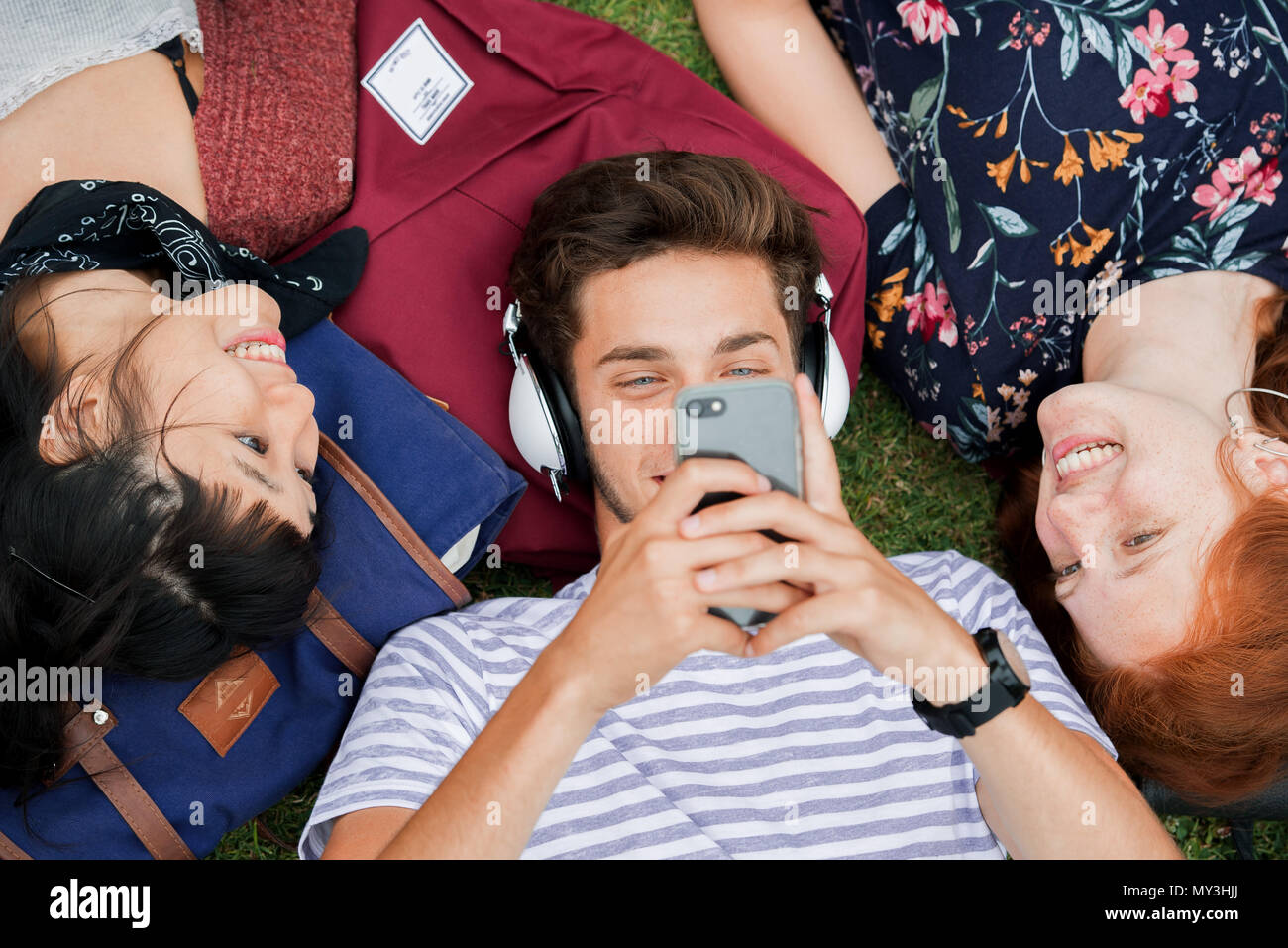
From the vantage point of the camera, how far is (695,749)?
89.5 inches

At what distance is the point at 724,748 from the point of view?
2.27 meters

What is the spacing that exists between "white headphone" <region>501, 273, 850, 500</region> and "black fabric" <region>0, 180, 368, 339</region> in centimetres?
57

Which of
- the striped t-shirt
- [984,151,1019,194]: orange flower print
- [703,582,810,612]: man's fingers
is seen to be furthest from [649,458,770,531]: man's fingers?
[984,151,1019,194]: orange flower print

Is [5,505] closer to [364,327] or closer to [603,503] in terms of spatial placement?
[364,327]

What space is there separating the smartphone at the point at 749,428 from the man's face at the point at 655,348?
2.07 ft

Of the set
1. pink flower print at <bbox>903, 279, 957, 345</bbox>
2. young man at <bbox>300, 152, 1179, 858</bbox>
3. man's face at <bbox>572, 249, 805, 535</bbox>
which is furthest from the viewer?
pink flower print at <bbox>903, 279, 957, 345</bbox>

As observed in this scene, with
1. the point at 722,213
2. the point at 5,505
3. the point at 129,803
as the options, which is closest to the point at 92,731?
the point at 129,803

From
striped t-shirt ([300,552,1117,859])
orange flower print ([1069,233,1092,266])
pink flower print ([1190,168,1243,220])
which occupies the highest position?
pink flower print ([1190,168,1243,220])

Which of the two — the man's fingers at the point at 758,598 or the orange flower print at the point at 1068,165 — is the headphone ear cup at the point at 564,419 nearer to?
the man's fingers at the point at 758,598

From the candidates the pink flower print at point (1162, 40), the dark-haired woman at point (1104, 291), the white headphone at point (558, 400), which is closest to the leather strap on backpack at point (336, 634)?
the white headphone at point (558, 400)

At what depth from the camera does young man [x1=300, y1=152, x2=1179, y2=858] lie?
5.97ft

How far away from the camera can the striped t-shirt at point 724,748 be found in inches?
84.9

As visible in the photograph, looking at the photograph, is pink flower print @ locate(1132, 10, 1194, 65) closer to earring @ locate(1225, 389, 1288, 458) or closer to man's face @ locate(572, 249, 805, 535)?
earring @ locate(1225, 389, 1288, 458)
